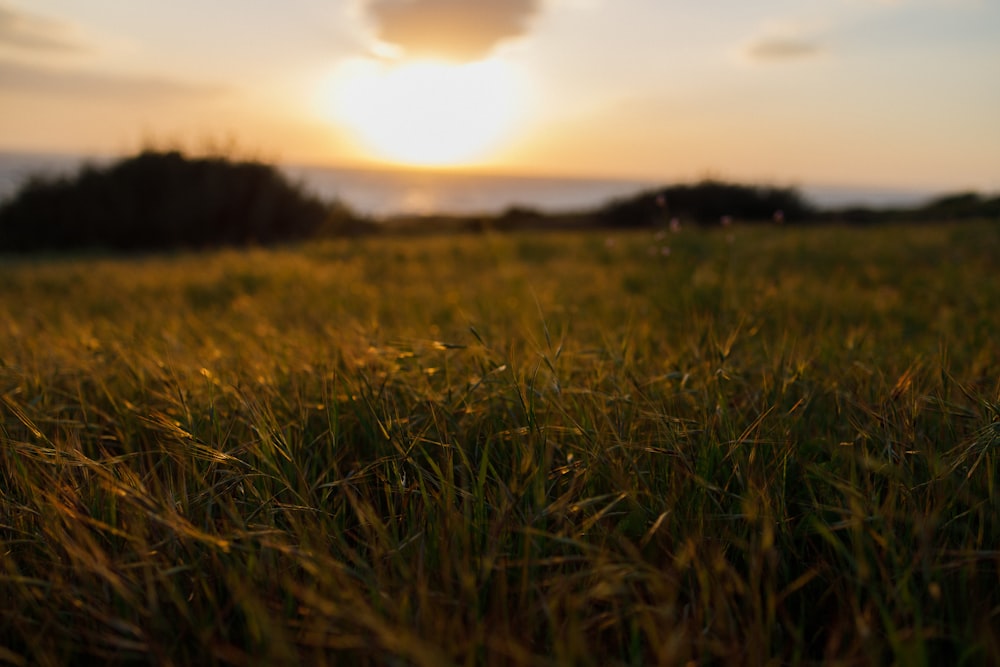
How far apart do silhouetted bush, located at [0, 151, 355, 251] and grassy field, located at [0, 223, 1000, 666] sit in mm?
8634

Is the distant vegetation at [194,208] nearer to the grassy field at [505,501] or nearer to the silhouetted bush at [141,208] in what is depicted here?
the silhouetted bush at [141,208]

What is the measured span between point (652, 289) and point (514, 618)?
243cm

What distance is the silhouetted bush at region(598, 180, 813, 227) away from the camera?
10602mm

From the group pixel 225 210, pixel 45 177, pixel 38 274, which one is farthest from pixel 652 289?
pixel 45 177

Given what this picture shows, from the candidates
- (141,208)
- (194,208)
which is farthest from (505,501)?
(141,208)

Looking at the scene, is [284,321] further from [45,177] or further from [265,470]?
[45,177]

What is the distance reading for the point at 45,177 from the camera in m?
10.4

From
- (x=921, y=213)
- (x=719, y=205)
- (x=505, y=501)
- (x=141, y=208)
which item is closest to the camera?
(x=505, y=501)

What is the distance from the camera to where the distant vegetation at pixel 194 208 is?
1011 centimetres

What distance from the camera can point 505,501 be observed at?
110 centimetres

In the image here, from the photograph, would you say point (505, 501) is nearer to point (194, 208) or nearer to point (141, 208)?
point (194, 208)

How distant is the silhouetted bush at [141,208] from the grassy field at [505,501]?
28.3 feet

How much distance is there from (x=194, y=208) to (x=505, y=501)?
35.5 feet

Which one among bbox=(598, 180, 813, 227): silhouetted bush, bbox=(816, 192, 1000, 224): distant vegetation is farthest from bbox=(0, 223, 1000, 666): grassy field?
bbox=(598, 180, 813, 227): silhouetted bush
